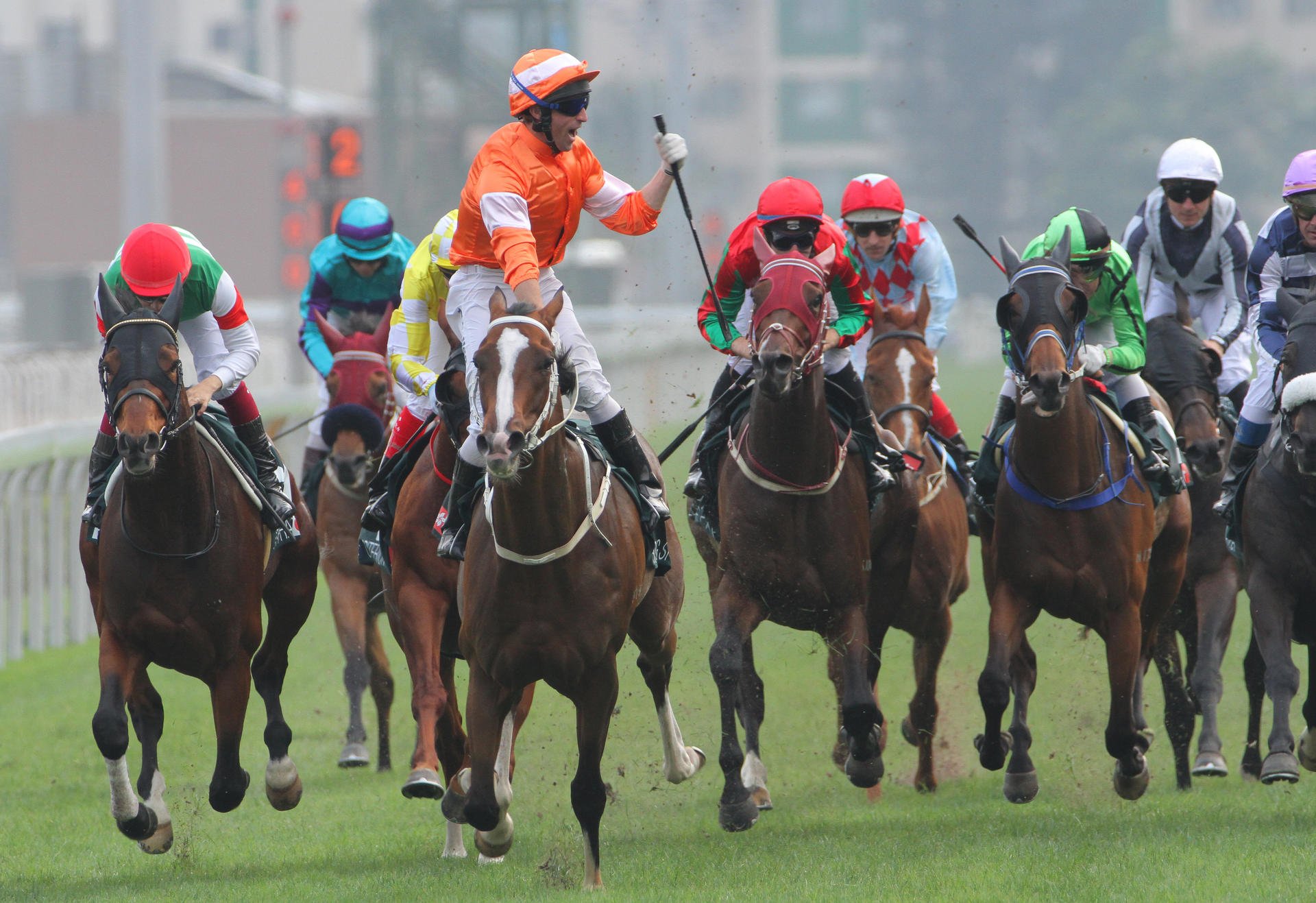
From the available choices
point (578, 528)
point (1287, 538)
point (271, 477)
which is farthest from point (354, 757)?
point (1287, 538)

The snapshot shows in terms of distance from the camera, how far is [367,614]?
9.32 meters

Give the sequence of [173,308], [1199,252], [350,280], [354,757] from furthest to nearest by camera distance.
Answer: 1. [350,280]
2. [1199,252]
3. [354,757]
4. [173,308]

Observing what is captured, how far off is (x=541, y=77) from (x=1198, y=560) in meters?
3.91

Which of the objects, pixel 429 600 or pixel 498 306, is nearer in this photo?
pixel 498 306

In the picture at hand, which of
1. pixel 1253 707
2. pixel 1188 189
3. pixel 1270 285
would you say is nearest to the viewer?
pixel 1270 285

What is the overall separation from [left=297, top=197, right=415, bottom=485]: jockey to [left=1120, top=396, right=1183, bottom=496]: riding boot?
12.4 ft

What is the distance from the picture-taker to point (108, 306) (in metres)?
6.34

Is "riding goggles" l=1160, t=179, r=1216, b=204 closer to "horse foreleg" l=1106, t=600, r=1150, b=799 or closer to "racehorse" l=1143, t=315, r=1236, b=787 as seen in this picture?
"racehorse" l=1143, t=315, r=1236, b=787

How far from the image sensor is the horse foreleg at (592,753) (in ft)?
20.2

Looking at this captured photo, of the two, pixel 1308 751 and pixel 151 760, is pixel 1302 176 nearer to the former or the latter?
pixel 1308 751

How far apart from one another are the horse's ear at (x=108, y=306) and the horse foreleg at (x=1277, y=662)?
4.18 meters

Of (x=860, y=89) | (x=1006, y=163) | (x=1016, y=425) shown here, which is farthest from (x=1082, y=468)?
(x=860, y=89)

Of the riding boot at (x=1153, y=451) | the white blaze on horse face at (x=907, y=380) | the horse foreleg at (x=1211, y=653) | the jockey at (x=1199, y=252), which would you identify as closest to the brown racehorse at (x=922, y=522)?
the white blaze on horse face at (x=907, y=380)

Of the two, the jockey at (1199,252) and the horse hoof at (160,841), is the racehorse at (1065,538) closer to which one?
the jockey at (1199,252)
